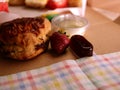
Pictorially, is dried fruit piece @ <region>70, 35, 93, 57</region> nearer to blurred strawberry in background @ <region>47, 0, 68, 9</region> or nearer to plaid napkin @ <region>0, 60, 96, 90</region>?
plaid napkin @ <region>0, 60, 96, 90</region>

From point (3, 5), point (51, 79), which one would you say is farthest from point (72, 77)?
point (3, 5)

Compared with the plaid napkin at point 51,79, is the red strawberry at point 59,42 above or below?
above

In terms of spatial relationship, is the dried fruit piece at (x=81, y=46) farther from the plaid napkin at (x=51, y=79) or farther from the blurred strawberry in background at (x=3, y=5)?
the blurred strawberry in background at (x=3, y=5)

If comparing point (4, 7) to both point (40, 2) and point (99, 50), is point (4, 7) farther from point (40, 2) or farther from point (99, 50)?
point (99, 50)

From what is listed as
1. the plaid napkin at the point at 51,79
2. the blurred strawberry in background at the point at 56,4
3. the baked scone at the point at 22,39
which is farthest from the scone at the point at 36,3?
the plaid napkin at the point at 51,79

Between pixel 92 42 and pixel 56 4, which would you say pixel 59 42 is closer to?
pixel 92 42

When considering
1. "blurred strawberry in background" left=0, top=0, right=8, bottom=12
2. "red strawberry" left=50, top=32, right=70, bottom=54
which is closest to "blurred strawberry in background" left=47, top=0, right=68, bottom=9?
"blurred strawberry in background" left=0, top=0, right=8, bottom=12

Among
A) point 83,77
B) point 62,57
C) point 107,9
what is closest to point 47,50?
point 62,57
